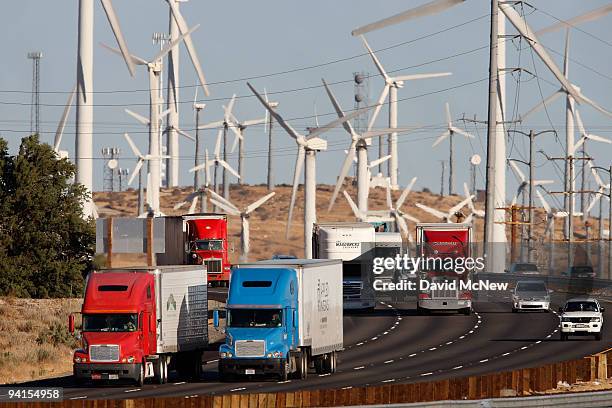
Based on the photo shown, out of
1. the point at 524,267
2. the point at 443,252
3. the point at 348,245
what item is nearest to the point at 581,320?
the point at 443,252

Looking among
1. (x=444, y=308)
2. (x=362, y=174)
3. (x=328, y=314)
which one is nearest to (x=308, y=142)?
(x=362, y=174)

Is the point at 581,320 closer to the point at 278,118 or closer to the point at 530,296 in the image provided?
the point at 530,296

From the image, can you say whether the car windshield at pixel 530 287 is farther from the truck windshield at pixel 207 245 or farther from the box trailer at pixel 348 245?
the truck windshield at pixel 207 245

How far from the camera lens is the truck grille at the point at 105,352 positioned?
48062mm

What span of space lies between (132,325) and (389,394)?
14.4 meters

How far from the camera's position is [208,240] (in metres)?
103

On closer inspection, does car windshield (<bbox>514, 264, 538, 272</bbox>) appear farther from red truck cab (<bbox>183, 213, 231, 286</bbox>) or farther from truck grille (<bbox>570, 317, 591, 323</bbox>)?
truck grille (<bbox>570, 317, 591, 323</bbox>)

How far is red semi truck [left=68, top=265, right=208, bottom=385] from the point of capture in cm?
4828

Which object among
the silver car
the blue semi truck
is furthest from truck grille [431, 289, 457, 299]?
the blue semi truck

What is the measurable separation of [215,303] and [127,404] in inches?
2230

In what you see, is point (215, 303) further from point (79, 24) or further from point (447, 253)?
point (79, 24)

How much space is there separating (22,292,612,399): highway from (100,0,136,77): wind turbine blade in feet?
81.3

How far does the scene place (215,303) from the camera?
89.8 meters

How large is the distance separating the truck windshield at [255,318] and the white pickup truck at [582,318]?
2160cm
